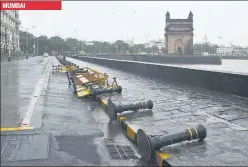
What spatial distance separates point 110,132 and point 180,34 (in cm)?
8625

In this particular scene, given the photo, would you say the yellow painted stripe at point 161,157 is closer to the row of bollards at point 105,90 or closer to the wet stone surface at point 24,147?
the wet stone surface at point 24,147

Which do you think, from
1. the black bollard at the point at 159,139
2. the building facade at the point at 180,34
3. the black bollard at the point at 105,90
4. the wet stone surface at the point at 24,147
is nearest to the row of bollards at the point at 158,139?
the black bollard at the point at 159,139

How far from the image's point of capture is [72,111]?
852 centimetres

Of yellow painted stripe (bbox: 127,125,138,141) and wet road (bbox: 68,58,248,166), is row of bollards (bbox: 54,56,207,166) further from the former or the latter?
yellow painted stripe (bbox: 127,125,138,141)

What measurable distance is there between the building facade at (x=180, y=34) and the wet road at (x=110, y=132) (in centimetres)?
8130

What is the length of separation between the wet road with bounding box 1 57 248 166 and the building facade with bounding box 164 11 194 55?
81.3 meters

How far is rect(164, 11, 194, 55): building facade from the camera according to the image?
89625mm

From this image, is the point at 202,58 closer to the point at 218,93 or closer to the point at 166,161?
the point at 218,93

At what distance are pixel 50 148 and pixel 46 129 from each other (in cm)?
127

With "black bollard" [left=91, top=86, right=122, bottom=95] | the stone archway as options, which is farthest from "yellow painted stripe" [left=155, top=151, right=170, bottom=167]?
the stone archway

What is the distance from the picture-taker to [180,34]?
8994cm

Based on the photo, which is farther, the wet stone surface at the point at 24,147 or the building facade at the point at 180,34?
the building facade at the point at 180,34

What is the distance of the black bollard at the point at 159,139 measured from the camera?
15.8 feet

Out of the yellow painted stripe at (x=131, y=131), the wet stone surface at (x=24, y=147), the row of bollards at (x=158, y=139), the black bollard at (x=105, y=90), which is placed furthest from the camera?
the black bollard at (x=105, y=90)
